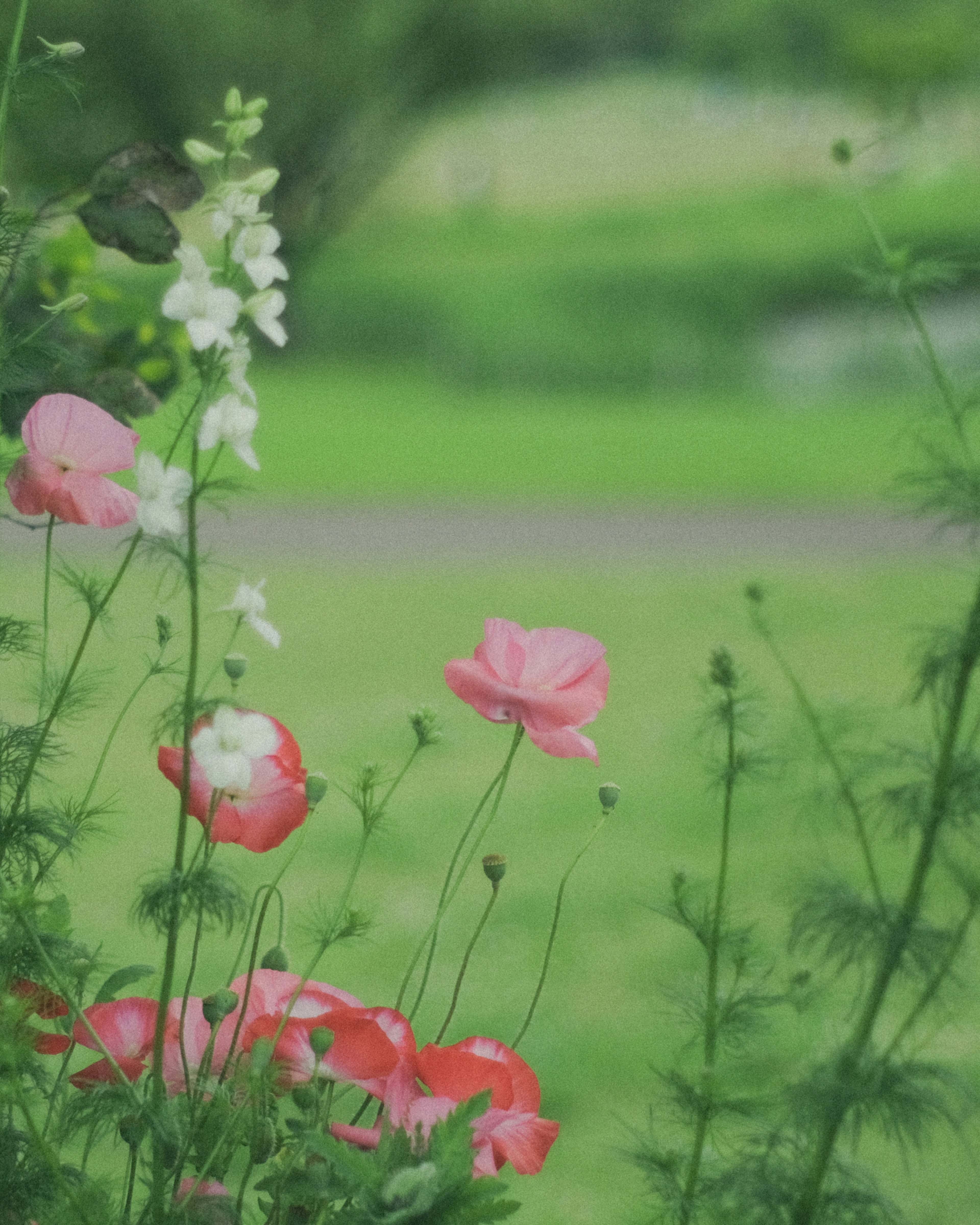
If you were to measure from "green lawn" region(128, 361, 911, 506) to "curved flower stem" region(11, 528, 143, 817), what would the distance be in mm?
7615

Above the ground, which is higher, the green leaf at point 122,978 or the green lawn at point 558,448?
the green lawn at point 558,448

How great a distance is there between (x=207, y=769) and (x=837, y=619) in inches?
255

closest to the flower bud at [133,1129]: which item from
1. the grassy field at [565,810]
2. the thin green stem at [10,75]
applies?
the grassy field at [565,810]

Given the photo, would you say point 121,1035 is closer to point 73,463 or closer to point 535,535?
point 73,463

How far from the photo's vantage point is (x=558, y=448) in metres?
12.8

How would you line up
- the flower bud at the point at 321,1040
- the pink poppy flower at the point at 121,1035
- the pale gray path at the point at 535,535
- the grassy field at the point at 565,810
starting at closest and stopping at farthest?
the flower bud at the point at 321,1040
the pink poppy flower at the point at 121,1035
the grassy field at the point at 565,810
the pale gray path at the point at 535,535

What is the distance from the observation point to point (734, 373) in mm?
17281

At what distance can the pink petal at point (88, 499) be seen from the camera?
0.88 meters

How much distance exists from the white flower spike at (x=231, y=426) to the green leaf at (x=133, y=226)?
0.24 metres

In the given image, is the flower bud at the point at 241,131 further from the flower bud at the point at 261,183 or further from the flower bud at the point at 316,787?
the flower bud at the point at 316,787

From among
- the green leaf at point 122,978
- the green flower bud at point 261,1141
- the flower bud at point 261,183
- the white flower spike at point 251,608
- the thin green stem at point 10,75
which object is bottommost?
the green flower bud at point 261,1141

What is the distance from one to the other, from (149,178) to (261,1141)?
611 millimetres

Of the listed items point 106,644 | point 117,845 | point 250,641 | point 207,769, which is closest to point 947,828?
point 207,769

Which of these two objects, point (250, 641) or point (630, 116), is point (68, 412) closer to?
point (250, 641)
